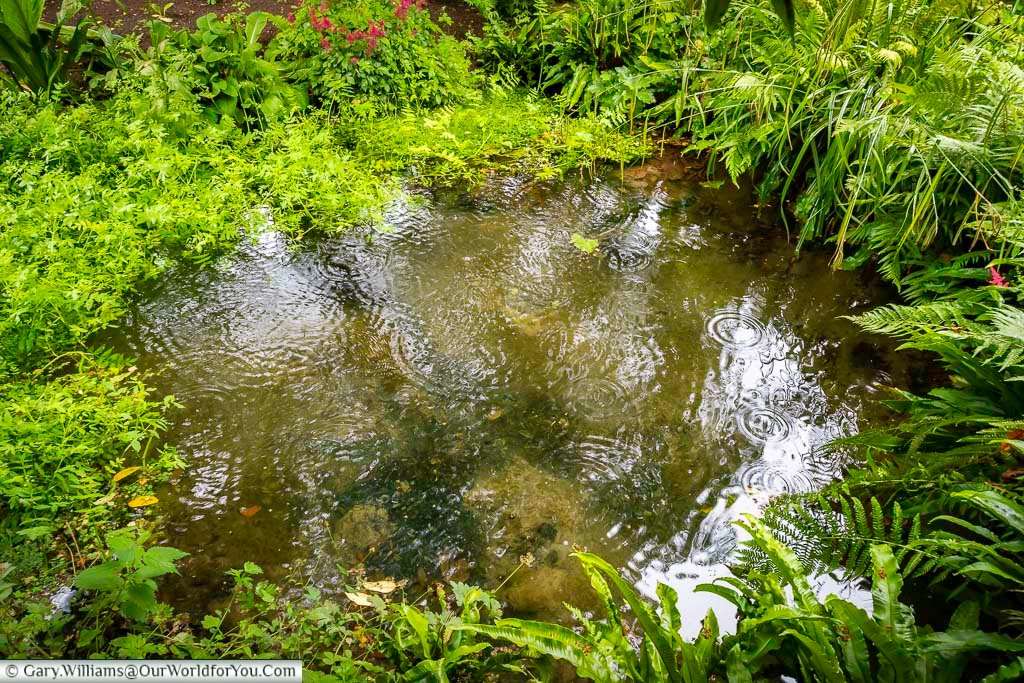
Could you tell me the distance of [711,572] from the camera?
2.22 meters

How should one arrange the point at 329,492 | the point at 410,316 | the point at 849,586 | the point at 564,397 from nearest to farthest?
the point at 849,586
the point at 329,492
the point at 564,397
the point at 410,316

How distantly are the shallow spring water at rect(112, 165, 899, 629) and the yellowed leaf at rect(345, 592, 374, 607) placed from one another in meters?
0.11

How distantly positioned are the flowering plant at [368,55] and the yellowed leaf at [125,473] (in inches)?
138

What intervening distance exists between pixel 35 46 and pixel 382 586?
471 cm

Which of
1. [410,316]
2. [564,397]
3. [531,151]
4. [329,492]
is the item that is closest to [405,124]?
[531,151]

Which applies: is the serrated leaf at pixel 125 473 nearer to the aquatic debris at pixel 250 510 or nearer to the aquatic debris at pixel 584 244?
the aquatic debris at pixel 250 510

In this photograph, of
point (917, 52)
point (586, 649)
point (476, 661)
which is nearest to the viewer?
point (586, 649)

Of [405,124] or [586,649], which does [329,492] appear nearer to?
[586,649]

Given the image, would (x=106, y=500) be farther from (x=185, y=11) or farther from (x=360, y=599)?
(x=185, y=11)

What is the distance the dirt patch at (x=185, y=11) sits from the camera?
5.68 meters

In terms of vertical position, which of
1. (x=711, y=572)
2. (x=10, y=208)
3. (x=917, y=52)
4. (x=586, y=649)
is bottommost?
(x=711, y=572)

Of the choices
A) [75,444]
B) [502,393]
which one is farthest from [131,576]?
[502,393]

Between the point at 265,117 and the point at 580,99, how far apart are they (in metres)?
2.73

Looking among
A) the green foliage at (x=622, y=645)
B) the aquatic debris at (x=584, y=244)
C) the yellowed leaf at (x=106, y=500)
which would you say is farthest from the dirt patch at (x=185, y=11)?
the green foliage at (x=622, y=645)
